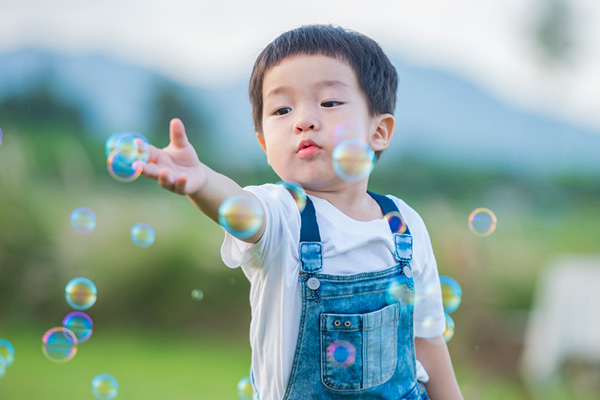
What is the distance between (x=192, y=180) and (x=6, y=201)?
12.6 ft

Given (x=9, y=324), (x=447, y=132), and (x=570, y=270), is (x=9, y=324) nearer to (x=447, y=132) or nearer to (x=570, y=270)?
(x=570, y=270)

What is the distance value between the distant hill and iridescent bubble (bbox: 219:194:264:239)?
2928 millimetres

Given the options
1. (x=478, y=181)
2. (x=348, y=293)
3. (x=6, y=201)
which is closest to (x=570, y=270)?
(x=478, y=181)

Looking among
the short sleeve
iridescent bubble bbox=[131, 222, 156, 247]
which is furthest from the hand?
iridescent bubble bbox=[131, 222, 156, 247]

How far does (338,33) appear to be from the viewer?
156cm

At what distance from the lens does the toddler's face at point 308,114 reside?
4.55 feet

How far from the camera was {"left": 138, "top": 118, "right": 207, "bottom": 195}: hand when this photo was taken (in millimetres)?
1058

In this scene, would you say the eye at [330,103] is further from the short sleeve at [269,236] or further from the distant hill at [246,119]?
the distant hill at [246,119]

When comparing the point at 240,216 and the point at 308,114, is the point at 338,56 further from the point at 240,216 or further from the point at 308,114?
the point at 240,216

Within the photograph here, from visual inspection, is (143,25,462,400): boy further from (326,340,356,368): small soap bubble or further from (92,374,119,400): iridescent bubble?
(92,374,119,400): iridescent bubble

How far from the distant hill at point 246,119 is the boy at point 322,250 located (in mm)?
2631

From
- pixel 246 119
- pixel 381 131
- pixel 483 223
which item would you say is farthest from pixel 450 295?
pixel 246 119

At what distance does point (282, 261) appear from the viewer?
52.0 inches

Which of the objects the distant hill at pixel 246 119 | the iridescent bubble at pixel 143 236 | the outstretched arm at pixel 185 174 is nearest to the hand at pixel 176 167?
the outstretched arm at pixel 185 174
